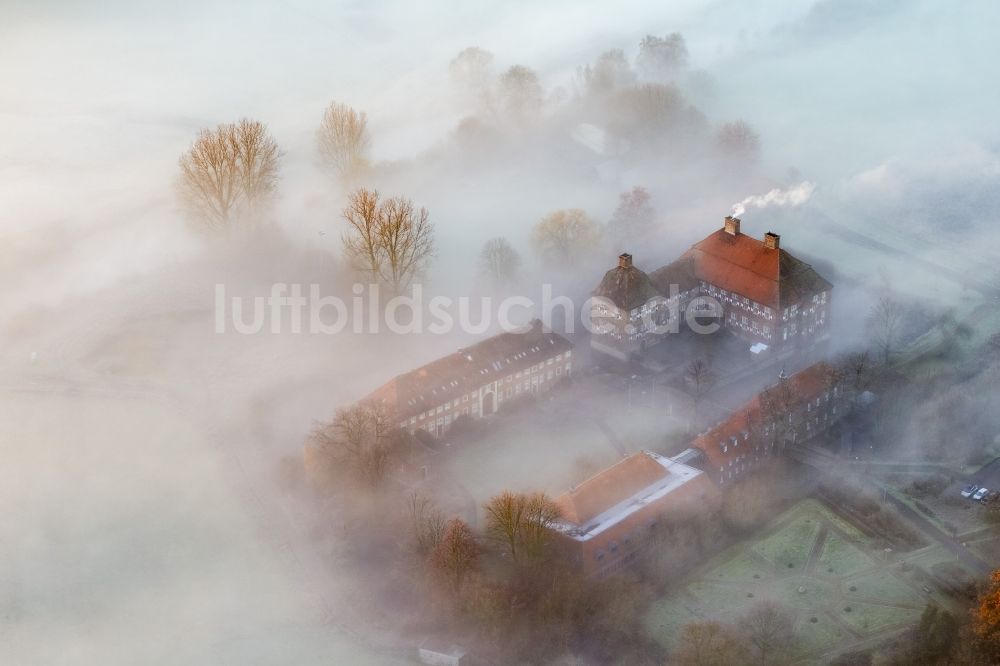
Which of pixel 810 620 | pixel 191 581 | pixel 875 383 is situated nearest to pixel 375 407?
pixel 191 581

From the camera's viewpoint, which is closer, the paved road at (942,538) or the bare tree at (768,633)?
the bare tree at (768,633)

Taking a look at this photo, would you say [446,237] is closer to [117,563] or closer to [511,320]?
[511,320]

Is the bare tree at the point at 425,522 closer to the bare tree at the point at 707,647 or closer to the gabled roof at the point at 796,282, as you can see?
the bare tree at the point at 707,647

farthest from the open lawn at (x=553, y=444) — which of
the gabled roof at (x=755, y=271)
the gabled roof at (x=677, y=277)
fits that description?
the gabled roof at (x=755, y=271)

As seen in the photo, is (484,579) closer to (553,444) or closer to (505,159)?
(553,444)

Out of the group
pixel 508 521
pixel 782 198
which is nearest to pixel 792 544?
pixel 508 521

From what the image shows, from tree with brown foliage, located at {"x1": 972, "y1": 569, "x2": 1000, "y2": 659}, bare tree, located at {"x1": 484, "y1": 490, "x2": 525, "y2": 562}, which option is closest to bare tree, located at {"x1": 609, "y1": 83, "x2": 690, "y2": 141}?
bare tree, located at {"x1": 484, "y1": 490, "x2": 525, "y2": 562}

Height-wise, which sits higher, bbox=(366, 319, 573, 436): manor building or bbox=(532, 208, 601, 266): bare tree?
bbox=(532, 208, 601, 266): bare tree

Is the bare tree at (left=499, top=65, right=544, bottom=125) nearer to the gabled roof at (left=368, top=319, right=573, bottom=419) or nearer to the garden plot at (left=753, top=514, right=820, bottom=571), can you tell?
the gabled roof at (left=368, top=319, right=573, bottom=419)
